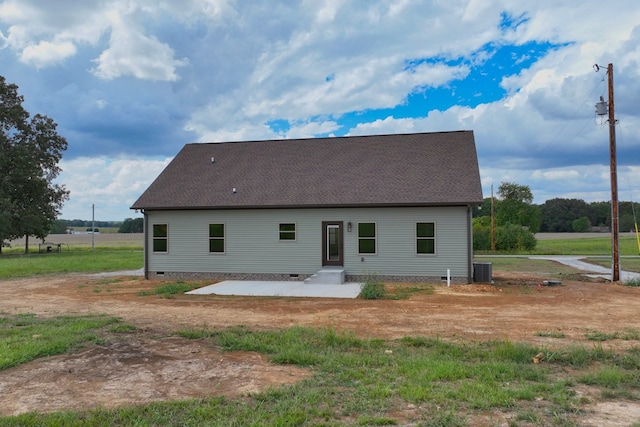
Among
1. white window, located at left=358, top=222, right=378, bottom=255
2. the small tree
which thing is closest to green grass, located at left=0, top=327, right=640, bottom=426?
white window, located at left=358, top=222, right=378, bottom=255

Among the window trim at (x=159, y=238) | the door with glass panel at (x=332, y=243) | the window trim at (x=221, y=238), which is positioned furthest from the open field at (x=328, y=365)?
the window trim at (x=159, y=238)

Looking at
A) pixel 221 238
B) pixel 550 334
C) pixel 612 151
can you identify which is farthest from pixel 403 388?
pixel 612 151

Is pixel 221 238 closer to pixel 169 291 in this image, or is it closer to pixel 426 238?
pixel 169 291

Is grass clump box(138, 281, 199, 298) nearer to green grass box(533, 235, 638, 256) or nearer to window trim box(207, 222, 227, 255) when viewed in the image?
window trim box(207, 222, 227, 255)

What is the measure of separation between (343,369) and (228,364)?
62.6 inches

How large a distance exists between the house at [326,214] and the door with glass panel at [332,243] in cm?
4

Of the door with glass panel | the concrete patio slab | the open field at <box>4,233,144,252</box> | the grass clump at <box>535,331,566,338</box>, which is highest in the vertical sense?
the door with glass panel

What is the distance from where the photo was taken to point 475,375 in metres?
5.57

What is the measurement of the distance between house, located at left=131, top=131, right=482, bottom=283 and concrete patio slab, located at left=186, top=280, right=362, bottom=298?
1260 millimetres

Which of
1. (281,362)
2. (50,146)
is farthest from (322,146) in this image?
(50,146)

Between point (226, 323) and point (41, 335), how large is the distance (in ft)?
10.5

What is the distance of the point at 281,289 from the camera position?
1470cm

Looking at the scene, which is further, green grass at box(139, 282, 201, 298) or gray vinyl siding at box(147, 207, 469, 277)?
gray vinyl siding at box(147, 207, 469, 277)

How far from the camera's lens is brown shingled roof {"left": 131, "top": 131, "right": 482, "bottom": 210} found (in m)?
16.5
